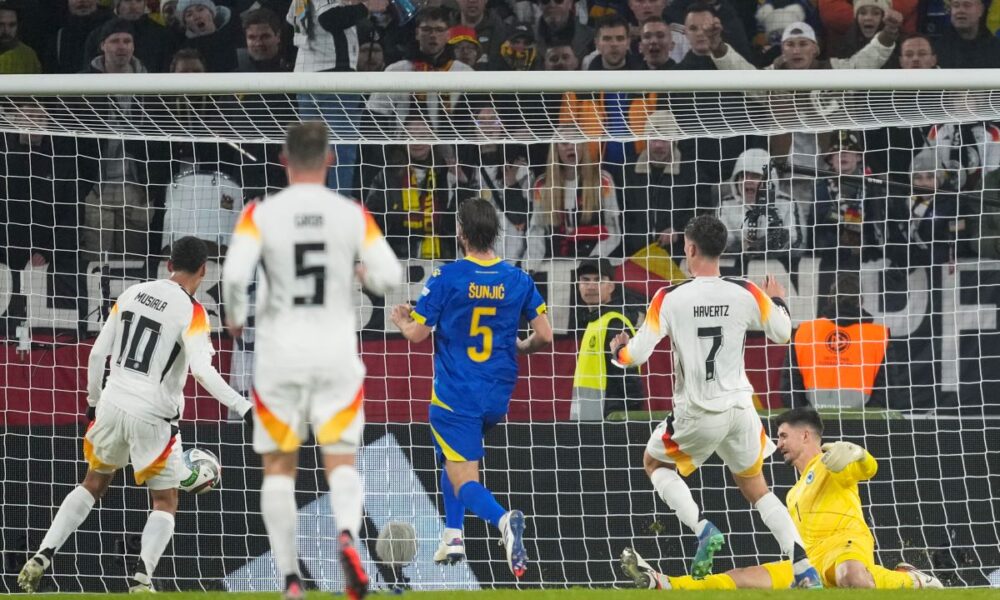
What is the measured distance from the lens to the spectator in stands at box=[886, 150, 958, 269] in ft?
32.4

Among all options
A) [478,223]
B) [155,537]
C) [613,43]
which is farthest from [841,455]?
[613,43]

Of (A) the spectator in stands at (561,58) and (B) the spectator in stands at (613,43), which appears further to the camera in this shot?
(A) the spectator in stands at (561,58)

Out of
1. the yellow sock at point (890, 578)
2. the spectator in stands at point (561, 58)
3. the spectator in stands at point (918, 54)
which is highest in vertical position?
the spectator in stands at point (561, 58)

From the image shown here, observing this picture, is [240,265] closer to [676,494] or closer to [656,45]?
[676,494]

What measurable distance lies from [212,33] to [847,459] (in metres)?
7.15

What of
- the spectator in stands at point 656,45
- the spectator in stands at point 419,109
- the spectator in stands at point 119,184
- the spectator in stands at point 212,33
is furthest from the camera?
the spectator in stands at point 212,33

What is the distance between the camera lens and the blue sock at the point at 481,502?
681cm

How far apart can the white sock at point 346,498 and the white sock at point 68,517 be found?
3.17 meters

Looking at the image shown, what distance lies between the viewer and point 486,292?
23.3 ft

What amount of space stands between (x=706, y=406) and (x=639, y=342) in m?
0.50

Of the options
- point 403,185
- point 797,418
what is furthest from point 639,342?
point 403,185

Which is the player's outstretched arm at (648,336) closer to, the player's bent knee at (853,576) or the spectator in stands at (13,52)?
the player's bent knee at (853,576)

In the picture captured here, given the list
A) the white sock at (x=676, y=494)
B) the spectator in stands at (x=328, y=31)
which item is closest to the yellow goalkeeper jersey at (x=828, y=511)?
the white sock at (x=676, y=494)

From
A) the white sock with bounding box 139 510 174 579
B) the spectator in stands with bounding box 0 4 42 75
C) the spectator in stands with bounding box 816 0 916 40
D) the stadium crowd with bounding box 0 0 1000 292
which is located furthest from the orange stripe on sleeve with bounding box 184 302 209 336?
the spectator in stands with bounding box 816 0 916 40
